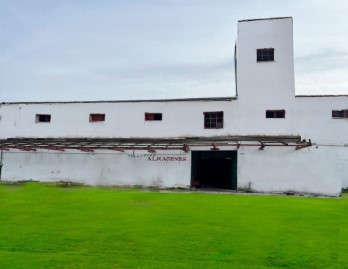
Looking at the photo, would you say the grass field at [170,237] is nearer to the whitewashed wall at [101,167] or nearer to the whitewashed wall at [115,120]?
the whitewashed wall at [101,167]

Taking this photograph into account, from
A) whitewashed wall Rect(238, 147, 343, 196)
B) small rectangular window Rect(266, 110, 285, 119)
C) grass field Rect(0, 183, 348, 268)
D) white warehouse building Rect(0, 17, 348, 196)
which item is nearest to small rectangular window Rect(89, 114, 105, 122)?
white warehouse building Rect(0, 17, 348, 196)

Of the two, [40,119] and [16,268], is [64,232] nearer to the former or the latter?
[16,268]

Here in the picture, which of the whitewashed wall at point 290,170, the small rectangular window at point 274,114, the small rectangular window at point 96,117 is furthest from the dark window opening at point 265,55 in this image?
the small rectangular window at point 96,117

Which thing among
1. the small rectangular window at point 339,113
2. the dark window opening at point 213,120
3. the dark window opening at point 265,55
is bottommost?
the dark window opening at point 213,120

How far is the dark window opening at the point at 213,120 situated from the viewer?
2538 centimetres

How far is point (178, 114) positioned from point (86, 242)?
17.8 m

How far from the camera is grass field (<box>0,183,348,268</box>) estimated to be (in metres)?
7.38

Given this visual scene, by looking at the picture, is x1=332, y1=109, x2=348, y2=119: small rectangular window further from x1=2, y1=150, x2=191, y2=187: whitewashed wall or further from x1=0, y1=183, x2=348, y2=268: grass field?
x1=0, y1=183, x2=348, y2=268: grass field

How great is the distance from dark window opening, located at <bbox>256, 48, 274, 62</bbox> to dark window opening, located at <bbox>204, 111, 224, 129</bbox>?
4.85 m

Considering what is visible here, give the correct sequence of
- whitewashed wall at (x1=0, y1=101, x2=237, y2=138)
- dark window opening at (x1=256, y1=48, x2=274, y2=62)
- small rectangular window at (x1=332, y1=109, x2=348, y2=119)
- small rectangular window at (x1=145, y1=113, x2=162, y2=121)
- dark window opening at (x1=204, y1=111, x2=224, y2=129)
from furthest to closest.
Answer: small rectangular window at (x1=332, y1=109, x2=348, y2=119)
small rectangular window at (x1=145, y1=113, x2=162, y2=121)
dark window opening at (x1=256, y1=48, x2=274, y2=62)
whitewashed wall at (x1=0, y1=101, x2=237, y2=138)
dark window opening at (x1=204, y1=111, x2=224, y2=129)

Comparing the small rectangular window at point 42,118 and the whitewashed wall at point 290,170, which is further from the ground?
the small rectangular window at point 42,118

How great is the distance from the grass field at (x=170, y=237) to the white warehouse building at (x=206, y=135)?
8994 millimetres

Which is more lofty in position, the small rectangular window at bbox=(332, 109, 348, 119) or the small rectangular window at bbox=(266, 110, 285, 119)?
the small rectangular window at bbox=(332, 109, 348, 119)

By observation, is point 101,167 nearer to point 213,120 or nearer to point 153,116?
point 153,116
